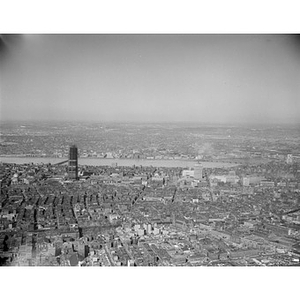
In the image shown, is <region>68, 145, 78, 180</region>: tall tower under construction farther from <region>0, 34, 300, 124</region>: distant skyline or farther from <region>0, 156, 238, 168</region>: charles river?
<region>0, 34, 300, 124</region>: distant skyline

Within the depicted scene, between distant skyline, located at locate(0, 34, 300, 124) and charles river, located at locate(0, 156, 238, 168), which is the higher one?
distant skyline, located at locate(0, 34, 300, 124)

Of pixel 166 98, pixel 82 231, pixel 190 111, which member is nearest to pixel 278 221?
pixel 190 111

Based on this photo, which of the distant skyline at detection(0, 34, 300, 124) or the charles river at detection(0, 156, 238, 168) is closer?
the distant skyline at detection(0, 34, 300, 124)

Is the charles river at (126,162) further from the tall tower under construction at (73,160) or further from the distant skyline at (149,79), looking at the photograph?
the distant skyline at (149,79)

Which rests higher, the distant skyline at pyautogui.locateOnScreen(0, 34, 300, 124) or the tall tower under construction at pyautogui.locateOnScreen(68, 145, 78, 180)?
the distant skyline at pyautogui.locateOnScreen(0, 34, 300, 124)

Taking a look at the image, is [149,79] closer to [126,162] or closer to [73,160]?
[126,162]

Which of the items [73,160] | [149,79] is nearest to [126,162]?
[73,160]

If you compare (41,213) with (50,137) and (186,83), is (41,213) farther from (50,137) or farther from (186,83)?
(186,83)

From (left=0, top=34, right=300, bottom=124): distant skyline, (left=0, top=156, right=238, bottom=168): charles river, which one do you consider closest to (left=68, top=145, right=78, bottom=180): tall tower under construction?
(left=0, top=156, right=238, bottom=168): charles river
